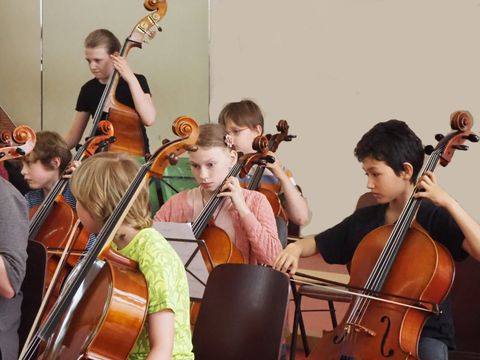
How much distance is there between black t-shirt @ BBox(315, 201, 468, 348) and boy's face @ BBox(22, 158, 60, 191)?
3.82 ft

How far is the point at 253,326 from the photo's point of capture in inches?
83.9

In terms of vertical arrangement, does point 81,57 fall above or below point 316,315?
above

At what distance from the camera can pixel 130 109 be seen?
3756 millimetres

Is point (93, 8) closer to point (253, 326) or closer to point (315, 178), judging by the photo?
point (315, 178)

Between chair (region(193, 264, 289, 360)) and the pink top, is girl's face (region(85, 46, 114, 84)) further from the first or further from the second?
chair (region(193, 264, 289, 360))

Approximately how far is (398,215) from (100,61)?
5.83ft

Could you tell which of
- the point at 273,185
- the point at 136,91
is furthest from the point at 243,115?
the point at 136,91

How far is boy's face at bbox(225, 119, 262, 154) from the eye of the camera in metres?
3.45

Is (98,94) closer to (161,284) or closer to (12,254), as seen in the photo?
(12,254)

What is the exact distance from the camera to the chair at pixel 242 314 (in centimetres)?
209

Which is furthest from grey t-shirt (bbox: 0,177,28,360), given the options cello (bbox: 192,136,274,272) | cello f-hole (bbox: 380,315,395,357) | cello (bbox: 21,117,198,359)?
cello f-hole (bbox: 380,315,395,357)

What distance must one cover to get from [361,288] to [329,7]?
2580 millimetres

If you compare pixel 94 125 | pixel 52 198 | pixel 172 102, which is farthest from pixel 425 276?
pixel 172 102

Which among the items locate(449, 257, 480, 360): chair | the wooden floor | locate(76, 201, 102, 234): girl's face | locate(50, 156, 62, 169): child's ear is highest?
locate(76, 201, 102, 234): girl's face
